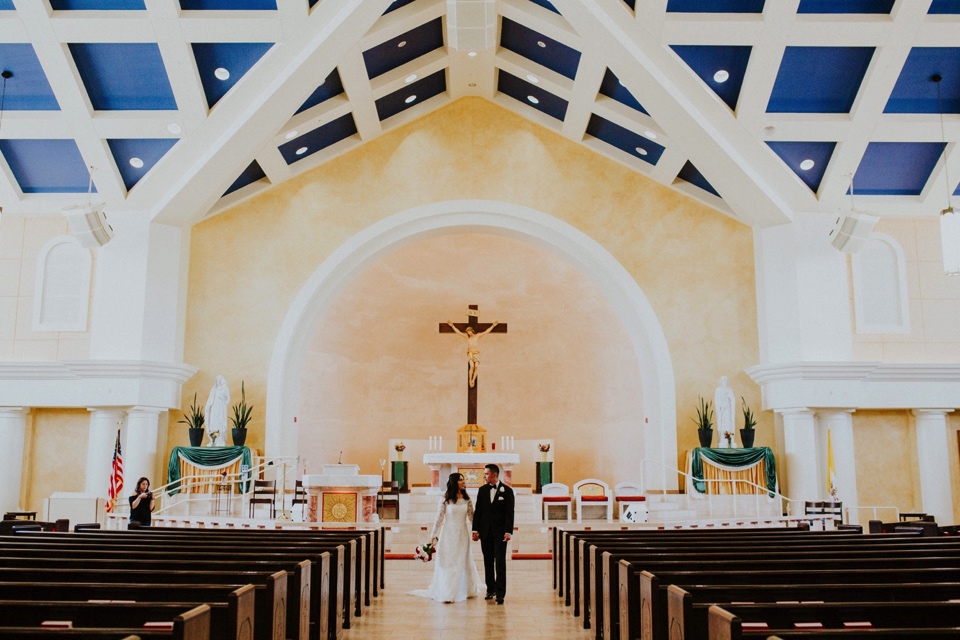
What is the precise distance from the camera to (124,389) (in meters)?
12.6

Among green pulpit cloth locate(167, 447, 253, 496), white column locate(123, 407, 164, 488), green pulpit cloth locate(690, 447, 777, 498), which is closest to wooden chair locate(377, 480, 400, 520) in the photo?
green pulpit cloth locate(167, 447, 253, 496)

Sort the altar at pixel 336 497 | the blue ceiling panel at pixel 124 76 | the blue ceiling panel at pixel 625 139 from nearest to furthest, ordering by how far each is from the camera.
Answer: the blue ceiling panel at pixel 124 76
the altar at pixel 336 497
the blue ceiling panel at pixel 625 139

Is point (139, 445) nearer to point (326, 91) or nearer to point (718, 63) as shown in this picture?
point (326, 91)

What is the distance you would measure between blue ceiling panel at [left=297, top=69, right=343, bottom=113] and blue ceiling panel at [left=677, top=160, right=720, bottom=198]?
575 centimetres

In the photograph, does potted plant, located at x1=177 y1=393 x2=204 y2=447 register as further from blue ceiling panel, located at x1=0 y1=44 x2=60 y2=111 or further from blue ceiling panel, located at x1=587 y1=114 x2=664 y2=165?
blue ceiling panel, located at x1=587 y1=114 x2=664 y2=165

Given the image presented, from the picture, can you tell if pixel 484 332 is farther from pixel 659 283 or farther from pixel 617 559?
→ pixel 617 559

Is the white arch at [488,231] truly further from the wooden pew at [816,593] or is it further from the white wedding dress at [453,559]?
the wooden pew at [816,593]

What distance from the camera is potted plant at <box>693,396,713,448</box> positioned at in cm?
1305

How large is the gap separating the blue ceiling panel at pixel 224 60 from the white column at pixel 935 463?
11.2m

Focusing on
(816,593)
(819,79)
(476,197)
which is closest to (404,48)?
(476,197)

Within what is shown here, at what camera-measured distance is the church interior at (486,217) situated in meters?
11.1

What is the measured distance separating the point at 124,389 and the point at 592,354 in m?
9.33

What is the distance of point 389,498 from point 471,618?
794 cm

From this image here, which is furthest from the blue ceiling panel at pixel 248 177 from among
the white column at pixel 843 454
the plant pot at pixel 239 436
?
the white column at pixel 843 454
